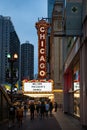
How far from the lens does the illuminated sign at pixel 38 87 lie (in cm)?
4900

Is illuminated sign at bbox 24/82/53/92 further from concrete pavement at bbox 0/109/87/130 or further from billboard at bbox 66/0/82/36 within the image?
billboard at bbox 66/0/82/36

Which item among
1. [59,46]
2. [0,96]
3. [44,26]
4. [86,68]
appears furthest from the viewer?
[59,46]

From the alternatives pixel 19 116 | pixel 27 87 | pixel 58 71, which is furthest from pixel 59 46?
pixel 19 116

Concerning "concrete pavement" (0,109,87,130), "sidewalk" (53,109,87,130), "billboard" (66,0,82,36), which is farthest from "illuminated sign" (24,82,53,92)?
"billboard" (66,0,82,36)

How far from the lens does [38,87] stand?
49.4 m

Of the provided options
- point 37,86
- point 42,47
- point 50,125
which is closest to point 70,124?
point 50,125

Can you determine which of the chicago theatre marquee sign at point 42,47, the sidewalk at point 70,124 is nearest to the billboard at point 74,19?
the sidewalk at point 70,124

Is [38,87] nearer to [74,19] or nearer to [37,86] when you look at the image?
[37,86]

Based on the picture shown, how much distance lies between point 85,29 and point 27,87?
89.7ft

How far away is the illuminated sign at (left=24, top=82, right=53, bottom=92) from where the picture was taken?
161ft

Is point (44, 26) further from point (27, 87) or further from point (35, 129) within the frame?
point (35, 129)

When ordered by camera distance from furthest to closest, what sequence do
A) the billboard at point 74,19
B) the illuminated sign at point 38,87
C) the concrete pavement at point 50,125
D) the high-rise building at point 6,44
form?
the high-rise building at point 6,44 → the illuminated sign at point 38,87 → the concrete pavement at point 50,125 → the billboard at point 74,19

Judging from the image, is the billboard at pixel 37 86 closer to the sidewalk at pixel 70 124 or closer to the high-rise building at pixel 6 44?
the high-rise building at pixel 6 44

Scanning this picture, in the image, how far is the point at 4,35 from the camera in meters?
86.5
